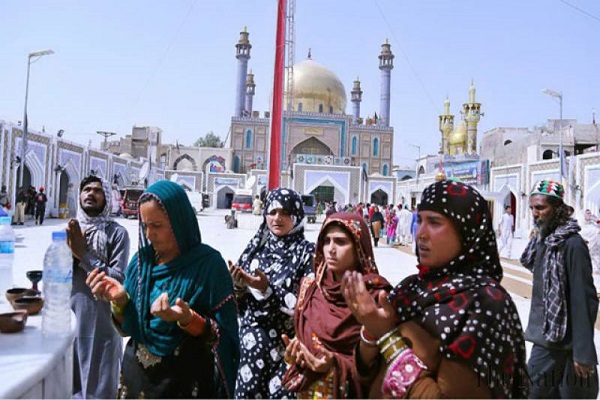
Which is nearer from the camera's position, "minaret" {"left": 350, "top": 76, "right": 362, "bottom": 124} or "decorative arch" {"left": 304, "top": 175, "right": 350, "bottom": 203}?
"decorative arch" {"left": 304, "top": 175, "right": 350, "bottom": 203}

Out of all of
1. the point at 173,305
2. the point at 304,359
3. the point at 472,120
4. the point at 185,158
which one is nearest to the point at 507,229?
the point at 304,359

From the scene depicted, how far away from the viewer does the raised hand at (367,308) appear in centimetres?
124

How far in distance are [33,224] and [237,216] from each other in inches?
261

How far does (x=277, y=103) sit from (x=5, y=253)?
966 cm

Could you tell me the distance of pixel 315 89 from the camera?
40562mm

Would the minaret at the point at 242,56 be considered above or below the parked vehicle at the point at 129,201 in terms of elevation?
above

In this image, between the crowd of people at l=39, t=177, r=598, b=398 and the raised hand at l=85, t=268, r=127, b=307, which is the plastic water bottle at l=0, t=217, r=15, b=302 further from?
the raised hand at l=85, t=268, r=127, b=307

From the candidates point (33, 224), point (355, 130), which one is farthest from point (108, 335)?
point (355, 130)

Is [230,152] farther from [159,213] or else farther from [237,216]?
[159,213]

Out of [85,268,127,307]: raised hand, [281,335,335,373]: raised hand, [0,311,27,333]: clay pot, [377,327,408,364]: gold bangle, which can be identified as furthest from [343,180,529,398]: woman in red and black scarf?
[0,311,27,333]: clay pot

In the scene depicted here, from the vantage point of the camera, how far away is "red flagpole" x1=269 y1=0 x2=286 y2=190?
1161 centimetres

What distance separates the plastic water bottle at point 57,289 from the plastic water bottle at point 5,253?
0.54 meters

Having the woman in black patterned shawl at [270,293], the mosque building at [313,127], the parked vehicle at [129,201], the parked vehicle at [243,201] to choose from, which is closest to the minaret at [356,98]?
the mosque building at [313,127]

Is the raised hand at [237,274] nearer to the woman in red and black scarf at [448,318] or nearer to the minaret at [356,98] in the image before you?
the woman in red and black scarf at [448,318]
